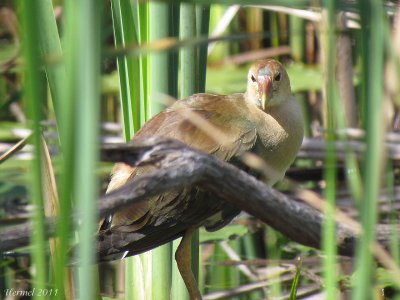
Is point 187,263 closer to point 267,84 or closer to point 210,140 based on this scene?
point 210,140

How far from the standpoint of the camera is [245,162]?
8.11 feet

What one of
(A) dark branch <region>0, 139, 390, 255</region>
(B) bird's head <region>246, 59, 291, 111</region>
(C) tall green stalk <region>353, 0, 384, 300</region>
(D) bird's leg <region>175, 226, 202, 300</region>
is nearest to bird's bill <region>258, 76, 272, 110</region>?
(B) bird's head <region>246, 59, 291, 111</region>

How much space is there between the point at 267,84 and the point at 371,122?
1422 mm

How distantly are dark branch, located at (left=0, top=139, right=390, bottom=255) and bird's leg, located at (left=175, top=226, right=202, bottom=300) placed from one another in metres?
0.94

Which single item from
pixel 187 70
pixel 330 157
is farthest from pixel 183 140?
pixel 330 157

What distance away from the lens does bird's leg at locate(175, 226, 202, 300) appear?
2.46 m

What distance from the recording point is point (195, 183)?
1.48m

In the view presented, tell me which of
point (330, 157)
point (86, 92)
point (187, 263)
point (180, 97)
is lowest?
point (187, 263)

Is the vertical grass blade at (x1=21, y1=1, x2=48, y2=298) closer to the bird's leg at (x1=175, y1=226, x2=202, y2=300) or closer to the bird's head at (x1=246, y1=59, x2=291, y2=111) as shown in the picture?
the bird's leg at (x1=175, y1=226, x2=202, y2=300)

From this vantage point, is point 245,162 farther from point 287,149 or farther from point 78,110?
point 78,110

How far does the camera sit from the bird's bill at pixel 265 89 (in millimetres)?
2605

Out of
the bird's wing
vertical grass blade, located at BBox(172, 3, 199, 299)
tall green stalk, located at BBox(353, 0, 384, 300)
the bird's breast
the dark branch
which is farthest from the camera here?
the bird's breast

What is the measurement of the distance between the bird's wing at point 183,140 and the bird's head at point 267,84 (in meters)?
0.11

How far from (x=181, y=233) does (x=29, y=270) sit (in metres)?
1.00
